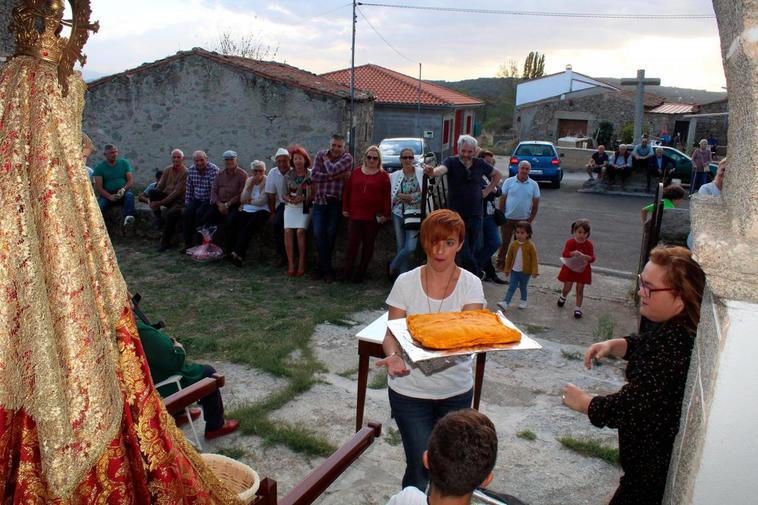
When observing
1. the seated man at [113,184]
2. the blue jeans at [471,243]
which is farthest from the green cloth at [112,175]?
the blue jeans at [471,243]

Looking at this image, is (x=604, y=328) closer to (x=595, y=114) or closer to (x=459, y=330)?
(x=459, y=330)

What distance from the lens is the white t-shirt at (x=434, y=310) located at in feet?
9.96

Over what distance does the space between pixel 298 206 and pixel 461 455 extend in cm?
707

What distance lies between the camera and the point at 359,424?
4.47 metres

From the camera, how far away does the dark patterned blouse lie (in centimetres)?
217

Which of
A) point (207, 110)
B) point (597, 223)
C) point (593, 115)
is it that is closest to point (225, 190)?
point (207, 110)

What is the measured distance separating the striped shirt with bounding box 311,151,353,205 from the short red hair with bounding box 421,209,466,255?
548cm

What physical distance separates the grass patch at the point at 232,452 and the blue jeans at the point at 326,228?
4.46 m

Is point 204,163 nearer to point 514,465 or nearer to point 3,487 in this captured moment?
point 514,465

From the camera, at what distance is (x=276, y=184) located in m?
9.14

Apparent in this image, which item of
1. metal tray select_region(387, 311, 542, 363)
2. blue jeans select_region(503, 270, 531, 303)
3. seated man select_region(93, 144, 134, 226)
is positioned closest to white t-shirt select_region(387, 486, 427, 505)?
metal tray select_region(387, 311, 542, 363)

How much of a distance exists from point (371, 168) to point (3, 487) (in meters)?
6.61

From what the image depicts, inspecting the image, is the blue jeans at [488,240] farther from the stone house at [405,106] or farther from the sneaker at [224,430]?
the stone house at [405,106]

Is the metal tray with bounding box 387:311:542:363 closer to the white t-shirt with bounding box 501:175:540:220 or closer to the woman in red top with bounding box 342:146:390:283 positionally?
the woman in red top with bounding box 342:146:390:283
